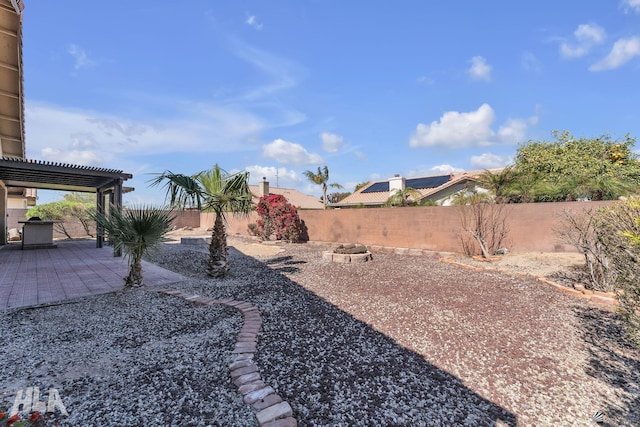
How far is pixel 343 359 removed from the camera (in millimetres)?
2973

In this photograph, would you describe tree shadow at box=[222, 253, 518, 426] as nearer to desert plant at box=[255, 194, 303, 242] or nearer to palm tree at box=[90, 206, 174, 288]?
palm tree at box=[90, 206, 174, 288]

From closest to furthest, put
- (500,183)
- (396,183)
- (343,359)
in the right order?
(343,359)
(500,183)
(396,183)

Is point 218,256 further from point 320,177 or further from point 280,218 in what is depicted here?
point 320,177

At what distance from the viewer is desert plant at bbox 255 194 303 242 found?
15.3 m

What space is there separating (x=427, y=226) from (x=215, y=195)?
784 centimetres

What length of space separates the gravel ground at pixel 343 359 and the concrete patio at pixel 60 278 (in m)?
0.68

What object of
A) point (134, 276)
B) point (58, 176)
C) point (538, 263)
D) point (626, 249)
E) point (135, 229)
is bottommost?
point (538, 263)

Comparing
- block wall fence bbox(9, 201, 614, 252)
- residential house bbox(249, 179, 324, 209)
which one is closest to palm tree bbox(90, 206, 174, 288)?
block wall fence bbox(9, 201, 614, 252)

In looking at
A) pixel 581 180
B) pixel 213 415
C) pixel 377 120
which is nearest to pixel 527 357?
pixel 213 415

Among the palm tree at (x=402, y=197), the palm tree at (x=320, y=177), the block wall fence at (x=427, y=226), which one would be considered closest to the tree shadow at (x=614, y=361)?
the block wall fence at (x=427, y=226)

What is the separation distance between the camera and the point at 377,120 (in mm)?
14219

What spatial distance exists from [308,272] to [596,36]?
1076cm

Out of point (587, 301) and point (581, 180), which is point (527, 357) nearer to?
point (587, 301)

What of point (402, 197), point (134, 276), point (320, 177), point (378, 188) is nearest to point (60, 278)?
point (134, 276)
